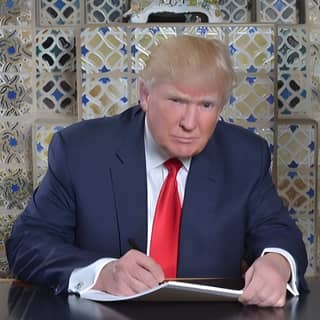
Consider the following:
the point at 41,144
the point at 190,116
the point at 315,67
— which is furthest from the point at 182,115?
the point at 315,67

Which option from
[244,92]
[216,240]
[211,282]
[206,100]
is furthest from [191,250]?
[244,92]

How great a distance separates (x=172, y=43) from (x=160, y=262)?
0.48 m

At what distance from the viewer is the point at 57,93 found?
2.83 meters

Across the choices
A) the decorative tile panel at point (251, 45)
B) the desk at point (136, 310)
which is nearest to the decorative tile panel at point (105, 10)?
the decorative tile panel at point (251, 45)

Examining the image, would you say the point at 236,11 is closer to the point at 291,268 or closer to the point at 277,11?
the point at 277,11

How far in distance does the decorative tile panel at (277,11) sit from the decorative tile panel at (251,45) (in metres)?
0.21

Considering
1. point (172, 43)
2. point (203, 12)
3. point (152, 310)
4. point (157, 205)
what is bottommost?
point (152, 310)

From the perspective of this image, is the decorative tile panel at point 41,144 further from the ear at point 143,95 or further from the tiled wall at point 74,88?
the ear at point 143,95

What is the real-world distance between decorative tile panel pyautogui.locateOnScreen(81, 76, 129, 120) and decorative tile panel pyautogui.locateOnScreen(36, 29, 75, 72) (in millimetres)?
214

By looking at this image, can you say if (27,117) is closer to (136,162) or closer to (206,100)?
(136,162)

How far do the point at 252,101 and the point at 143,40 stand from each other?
16.6 inches

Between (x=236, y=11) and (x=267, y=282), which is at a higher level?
(x=236, y=11)

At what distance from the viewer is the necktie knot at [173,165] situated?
1.81 m

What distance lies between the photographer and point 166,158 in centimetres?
183
